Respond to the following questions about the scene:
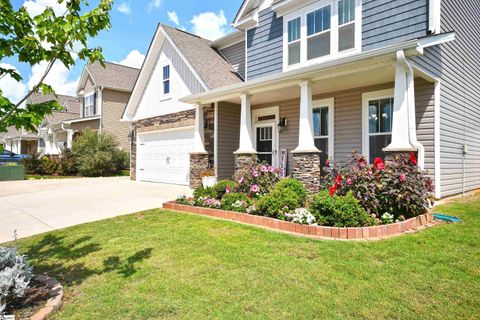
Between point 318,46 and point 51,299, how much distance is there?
9210 mm

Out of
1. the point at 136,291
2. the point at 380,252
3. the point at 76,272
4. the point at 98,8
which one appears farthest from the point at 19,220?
the point at 380,252

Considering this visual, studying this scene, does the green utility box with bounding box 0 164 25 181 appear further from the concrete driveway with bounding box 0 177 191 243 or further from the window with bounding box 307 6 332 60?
the window with bounding box 307 6 332 60

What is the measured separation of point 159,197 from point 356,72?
6.42 meters

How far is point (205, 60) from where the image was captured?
40.1 ft

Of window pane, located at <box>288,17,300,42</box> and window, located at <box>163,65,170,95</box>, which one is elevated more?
window pane, located at <box>288,17,300,42</box>

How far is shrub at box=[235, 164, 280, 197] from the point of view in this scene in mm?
7148

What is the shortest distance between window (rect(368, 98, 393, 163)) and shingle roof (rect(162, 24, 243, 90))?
5.49m

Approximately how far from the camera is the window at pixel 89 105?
21.7m

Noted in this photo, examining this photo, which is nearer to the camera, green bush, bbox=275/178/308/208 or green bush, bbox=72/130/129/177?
green bush, bbox=275/178/308/208

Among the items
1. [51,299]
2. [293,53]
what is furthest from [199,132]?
[51,299]

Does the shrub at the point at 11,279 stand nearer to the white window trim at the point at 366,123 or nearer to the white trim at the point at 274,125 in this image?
the white window trim at the point at 366,123

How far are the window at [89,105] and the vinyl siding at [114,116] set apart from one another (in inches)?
57.2

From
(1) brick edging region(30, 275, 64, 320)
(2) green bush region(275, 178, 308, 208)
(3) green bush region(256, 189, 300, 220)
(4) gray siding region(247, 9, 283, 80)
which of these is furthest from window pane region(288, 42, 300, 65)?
(1) brick edging region(30, 275, 64, 320)

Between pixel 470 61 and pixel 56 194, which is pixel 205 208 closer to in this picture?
pixel 56 194
